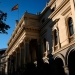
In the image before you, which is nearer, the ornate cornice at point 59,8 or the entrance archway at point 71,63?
the entrance archway at point 71,63

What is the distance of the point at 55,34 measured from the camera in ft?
72.1

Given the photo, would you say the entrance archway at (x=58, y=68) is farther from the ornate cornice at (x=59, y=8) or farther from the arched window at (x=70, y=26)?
the ornate cornice at (x=59, y=8)

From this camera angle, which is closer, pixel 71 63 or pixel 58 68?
pixel 71 63

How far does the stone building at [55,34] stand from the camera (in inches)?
694

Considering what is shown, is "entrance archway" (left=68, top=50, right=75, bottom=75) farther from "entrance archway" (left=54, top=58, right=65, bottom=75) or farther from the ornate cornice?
the ornate cornice

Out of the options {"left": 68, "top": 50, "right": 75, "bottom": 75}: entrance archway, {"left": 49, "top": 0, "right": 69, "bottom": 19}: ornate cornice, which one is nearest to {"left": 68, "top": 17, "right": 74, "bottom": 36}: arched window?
{"left": 49, "top": 0, "right": 69, "bottom": 19}: ornate cornice

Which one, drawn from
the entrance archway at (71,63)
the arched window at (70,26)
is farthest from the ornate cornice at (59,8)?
the entrance archway at (71,63)

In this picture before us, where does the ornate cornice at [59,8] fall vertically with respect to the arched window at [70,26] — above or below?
above

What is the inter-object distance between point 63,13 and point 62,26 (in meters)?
1.66

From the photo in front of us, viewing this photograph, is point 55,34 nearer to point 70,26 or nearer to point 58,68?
point 70,26

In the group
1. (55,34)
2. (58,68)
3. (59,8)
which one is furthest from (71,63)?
(59,8)

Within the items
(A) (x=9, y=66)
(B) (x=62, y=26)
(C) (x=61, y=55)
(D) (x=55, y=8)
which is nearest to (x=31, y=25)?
(D) (x=55, y=8)

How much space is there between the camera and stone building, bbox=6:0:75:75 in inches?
694

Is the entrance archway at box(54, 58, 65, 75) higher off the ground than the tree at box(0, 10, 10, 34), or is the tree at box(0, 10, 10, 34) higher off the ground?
the tree at box(0, 10, 10, 34)
